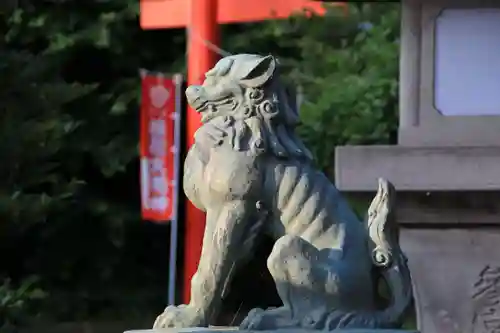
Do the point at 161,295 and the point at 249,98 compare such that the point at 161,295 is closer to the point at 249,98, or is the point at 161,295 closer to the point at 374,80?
the point at 374,80

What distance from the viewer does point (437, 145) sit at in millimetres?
6680

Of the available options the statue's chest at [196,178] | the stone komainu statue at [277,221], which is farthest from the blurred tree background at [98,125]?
the stone komainu statue at [277,221]

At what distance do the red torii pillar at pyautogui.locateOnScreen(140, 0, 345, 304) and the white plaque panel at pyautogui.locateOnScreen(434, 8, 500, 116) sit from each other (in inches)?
133

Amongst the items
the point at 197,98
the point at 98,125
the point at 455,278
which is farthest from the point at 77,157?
the point at 197,98

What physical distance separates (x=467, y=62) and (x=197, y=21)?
3906 mm

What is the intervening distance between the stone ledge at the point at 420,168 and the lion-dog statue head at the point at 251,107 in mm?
1841

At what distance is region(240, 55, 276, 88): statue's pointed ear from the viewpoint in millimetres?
4625

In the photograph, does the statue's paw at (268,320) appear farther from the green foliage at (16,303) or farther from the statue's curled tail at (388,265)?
the green foliage at (16,303)

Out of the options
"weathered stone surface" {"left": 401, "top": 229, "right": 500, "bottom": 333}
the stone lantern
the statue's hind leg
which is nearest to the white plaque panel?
the stone lantern

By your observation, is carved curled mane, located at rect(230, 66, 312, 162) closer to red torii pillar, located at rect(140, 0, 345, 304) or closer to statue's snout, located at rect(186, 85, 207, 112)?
statue's snout, located at rect(186, 85, 207, 112)

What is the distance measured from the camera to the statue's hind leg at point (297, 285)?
448 centimetres

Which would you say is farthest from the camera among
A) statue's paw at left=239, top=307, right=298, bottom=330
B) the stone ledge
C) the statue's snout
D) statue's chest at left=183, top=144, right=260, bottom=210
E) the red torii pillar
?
the red torii pillar

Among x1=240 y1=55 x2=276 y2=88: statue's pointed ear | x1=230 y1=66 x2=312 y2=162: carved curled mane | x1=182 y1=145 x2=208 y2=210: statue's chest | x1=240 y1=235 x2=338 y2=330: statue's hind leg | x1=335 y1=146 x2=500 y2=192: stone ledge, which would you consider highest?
x1=240 y1=55 x2=276 y2=88: statue's pointed ear

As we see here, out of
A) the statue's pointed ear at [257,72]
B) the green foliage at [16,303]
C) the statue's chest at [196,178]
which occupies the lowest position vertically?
the green foliage at [16,303]
